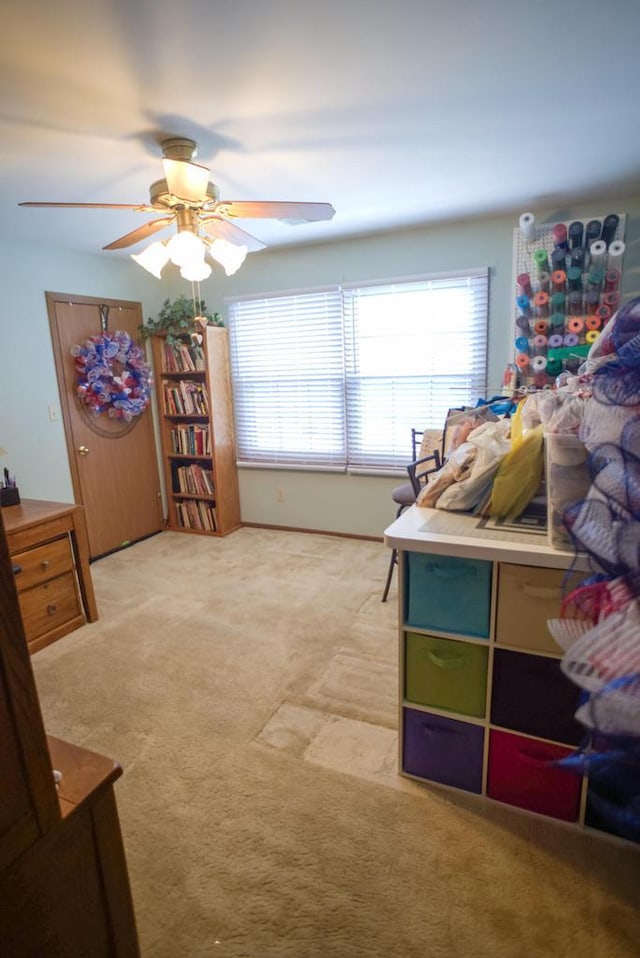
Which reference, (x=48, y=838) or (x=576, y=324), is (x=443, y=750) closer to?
(x=48, y=838)

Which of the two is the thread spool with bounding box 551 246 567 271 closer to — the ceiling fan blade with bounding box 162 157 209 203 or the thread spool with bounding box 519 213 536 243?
the thread spool with bounding box 519 213 536 243

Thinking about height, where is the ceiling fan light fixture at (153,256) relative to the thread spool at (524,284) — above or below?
above

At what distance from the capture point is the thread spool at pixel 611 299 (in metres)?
2.80

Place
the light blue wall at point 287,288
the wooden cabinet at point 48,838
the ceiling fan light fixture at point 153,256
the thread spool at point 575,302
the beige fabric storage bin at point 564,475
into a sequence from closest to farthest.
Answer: the wooden cabinet at point 48,838 → the beige fabric storage bin at point 564,475 → the ceiling fan light fixture at point 153,256 → the thread spool at point 575,302 → the light blue wall at point 287,288

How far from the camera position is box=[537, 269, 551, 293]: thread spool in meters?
2.92

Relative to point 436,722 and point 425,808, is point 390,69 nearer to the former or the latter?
point 436,722

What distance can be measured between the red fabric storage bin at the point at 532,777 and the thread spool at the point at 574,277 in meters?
2.51

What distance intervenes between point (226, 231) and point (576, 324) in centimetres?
204

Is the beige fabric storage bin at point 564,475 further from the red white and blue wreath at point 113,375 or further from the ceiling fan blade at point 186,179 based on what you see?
the red white and blue wreath at point 113,375

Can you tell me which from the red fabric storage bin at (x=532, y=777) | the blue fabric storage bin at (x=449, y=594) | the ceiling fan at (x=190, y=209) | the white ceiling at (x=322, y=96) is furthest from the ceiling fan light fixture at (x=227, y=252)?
the red fabric storage bin at (x=532, y=777)

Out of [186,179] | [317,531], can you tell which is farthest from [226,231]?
[317,531]

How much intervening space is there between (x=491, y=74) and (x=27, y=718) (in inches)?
84.6

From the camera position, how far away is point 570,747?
1442 millimetres

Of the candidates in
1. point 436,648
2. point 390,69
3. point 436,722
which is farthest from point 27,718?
point 390,69
